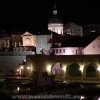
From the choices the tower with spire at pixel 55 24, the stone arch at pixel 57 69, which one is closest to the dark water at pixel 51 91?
the stone arch at pixel 57 69

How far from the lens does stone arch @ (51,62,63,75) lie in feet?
215

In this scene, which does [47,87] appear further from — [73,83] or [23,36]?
[23,36]

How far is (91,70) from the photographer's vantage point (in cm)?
6356

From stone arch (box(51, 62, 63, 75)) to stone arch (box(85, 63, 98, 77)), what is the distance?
3.13 meters

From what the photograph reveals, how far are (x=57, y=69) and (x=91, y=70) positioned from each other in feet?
17.0

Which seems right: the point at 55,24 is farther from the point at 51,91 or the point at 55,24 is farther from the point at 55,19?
the point at 51,91

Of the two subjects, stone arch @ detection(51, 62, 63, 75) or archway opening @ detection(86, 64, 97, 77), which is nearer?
archway opening @ detection(86, 64, 97, 77)

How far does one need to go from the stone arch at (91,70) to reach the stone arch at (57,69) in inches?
123

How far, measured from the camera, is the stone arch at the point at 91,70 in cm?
6291

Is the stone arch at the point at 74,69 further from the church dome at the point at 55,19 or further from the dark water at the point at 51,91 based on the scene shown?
the church dome at the point at 55,19

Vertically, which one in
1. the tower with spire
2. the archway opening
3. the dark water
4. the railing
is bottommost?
the dark water

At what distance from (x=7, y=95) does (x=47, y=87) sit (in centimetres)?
471

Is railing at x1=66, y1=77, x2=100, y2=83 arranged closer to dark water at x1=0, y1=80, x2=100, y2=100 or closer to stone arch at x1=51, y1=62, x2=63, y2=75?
stone arch at x1=51, y1=62, x2=63, y2=75

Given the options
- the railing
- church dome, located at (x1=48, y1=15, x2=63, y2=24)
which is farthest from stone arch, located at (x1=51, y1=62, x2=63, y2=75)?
church dome, located at (x1=48, y1=15, x2=63, y2=24)
